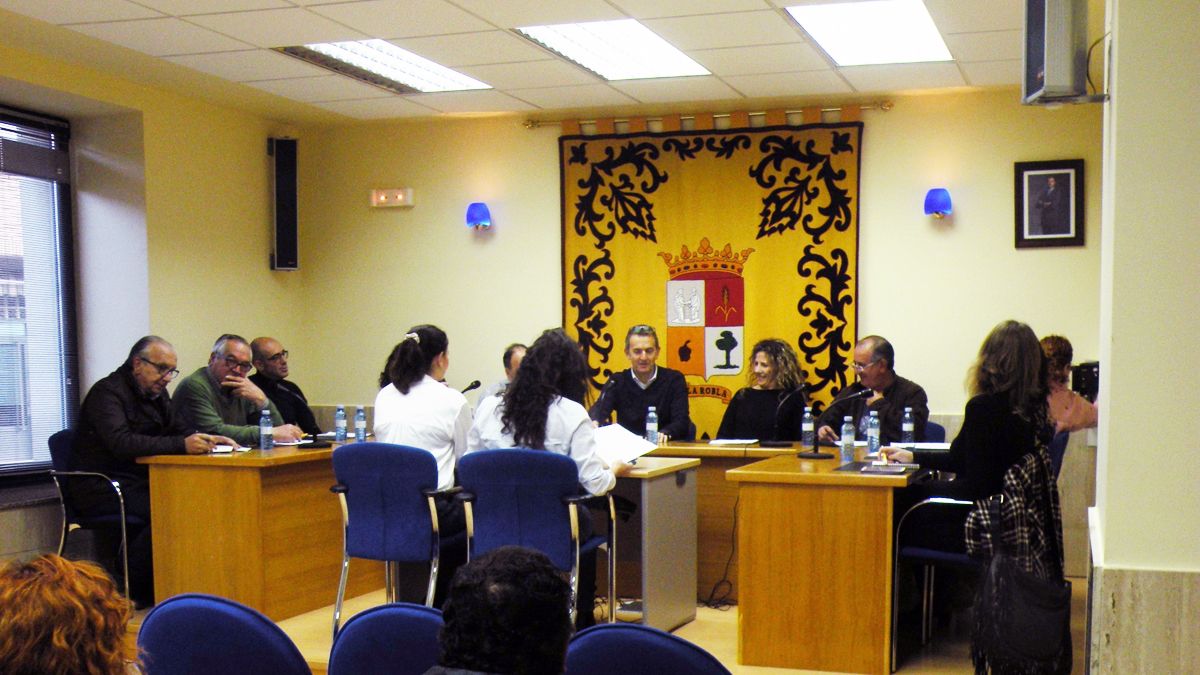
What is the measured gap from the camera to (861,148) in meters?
7.41

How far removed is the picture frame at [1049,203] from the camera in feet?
22.9

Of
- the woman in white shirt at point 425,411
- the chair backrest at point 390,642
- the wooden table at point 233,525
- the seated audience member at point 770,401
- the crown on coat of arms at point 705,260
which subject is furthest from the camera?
the crown on coat of arms at point 705,260

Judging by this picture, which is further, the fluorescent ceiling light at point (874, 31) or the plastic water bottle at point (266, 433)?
the plastic water bottle at point (266, 433)

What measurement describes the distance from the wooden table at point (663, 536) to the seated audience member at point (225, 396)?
6.20ft

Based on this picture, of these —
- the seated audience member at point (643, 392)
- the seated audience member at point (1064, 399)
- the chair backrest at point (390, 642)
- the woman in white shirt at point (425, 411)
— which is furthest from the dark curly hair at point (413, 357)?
the seated audience member at point (1064, 399)

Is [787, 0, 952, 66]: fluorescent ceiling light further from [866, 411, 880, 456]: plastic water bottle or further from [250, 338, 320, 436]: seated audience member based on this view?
[250, 338, 320, 436]: seated audience member

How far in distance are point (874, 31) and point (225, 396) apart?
152 inches

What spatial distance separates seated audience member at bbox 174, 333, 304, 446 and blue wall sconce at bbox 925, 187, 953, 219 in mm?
3830

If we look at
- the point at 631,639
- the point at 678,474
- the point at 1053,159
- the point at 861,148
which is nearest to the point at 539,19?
the point at 678,474

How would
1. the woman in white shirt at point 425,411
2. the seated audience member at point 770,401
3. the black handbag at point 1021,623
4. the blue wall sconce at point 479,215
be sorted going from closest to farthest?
the black handbag at point 1021,623
the woman in white shirt at point 425,411
the seated audience member at point 770,401
the blue wall sconce at point 479,215

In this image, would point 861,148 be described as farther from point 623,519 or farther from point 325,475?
point 325,475

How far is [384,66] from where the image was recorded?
6793 mm

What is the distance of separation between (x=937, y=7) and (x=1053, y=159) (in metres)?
2.09

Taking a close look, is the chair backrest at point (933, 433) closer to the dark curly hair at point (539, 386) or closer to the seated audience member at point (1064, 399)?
the seated audience member at point (1064, 399)
